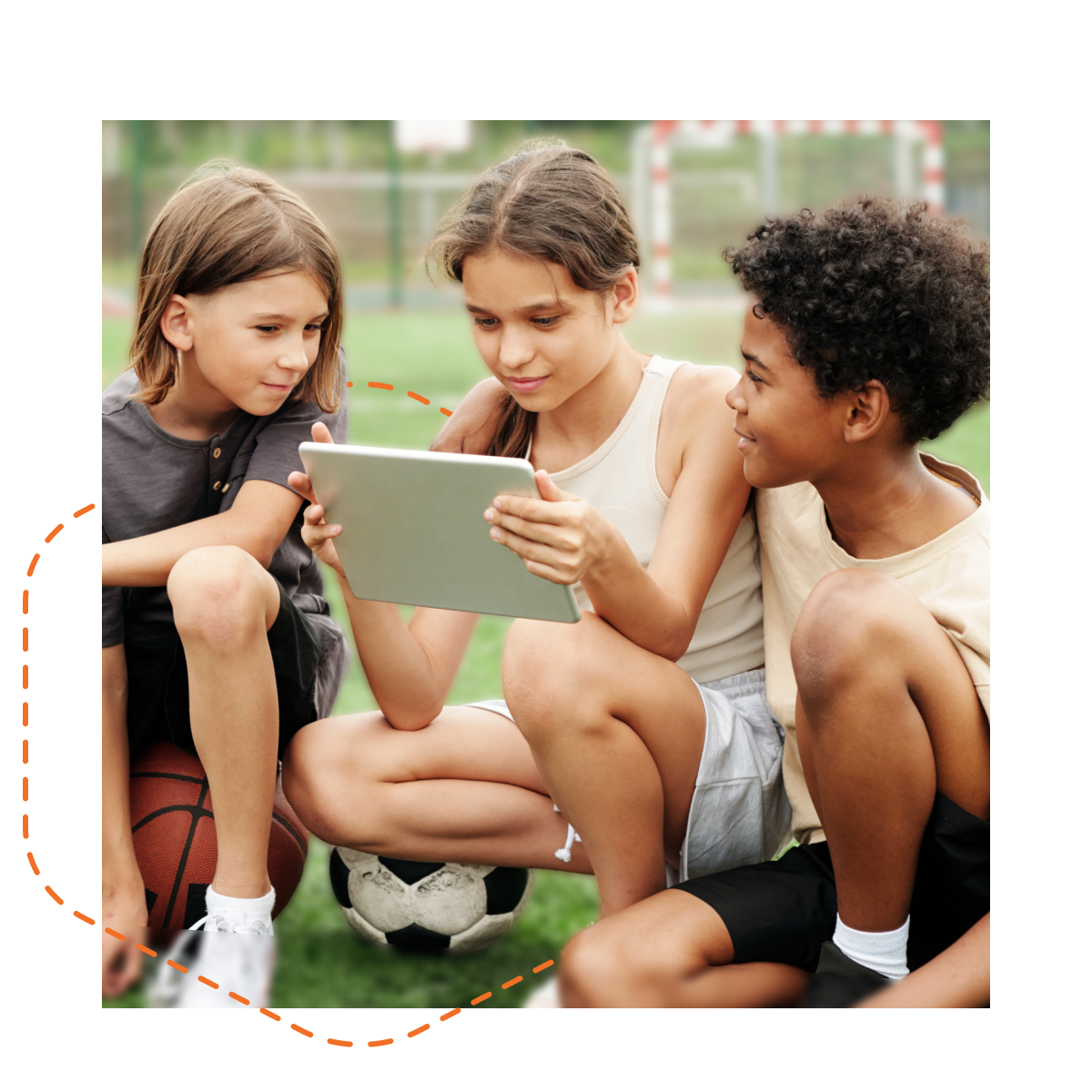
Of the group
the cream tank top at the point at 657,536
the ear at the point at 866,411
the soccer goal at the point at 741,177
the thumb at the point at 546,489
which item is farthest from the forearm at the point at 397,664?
the soccer goal at the point at 741,177

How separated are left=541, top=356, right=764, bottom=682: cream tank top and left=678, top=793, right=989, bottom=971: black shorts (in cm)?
29

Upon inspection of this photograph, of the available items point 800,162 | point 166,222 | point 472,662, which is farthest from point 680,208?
point 166,222

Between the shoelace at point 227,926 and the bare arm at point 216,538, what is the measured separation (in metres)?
0.44

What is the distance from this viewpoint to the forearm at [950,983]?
1341 mm

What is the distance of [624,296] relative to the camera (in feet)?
5.68

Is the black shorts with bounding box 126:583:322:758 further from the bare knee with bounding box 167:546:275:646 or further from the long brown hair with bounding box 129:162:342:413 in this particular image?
the long brown hair with bounding box 129:162:342:413

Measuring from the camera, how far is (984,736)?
1376mm

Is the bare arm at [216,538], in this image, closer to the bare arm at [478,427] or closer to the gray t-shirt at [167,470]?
the gray t-shirt at [167,470]

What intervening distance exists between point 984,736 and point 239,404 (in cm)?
107

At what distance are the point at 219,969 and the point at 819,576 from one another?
36.1 inches

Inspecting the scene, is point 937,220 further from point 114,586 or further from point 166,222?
point 114,586

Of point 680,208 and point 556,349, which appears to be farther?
point 680,208

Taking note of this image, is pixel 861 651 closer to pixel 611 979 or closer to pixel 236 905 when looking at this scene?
pixel 611 979

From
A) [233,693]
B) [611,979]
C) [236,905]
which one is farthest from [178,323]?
[611,979]
